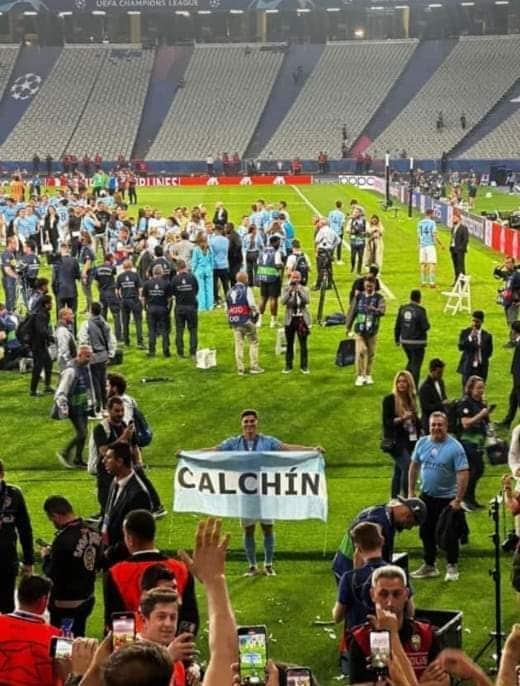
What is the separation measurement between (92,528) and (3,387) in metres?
14.6

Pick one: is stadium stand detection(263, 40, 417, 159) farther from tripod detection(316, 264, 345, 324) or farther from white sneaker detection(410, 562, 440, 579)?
white sneaker detection(410, 562, 440, 579)

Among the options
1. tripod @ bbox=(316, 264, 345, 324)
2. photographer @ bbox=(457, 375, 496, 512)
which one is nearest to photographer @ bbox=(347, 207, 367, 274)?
tripod @ bbox=(316, 264, 345, 324)

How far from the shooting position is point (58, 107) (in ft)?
342

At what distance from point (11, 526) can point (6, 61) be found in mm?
97832

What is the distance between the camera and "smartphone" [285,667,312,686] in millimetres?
5957

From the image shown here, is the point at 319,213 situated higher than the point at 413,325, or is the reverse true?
the point at 413,325

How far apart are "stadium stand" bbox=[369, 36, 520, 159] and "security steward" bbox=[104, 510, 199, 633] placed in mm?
85767

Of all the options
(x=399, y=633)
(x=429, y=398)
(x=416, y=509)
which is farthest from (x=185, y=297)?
(x=399, y=633)

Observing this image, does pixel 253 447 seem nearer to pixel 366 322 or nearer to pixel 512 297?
pixel 366 322

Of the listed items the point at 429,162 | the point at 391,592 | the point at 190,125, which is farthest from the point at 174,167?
the point at 391,592

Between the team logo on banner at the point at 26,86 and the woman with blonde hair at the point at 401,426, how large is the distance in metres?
91.9

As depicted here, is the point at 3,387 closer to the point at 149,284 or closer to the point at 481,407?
the point at 149,284

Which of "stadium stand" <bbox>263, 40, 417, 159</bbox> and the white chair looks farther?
"stadium stand" <bbox>263, 40, 417, 159</bbox>

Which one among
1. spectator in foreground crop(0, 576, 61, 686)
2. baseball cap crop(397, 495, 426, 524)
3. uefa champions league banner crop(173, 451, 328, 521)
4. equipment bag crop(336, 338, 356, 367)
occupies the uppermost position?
spectator in foreground crop(0, 576, 61, 686)
